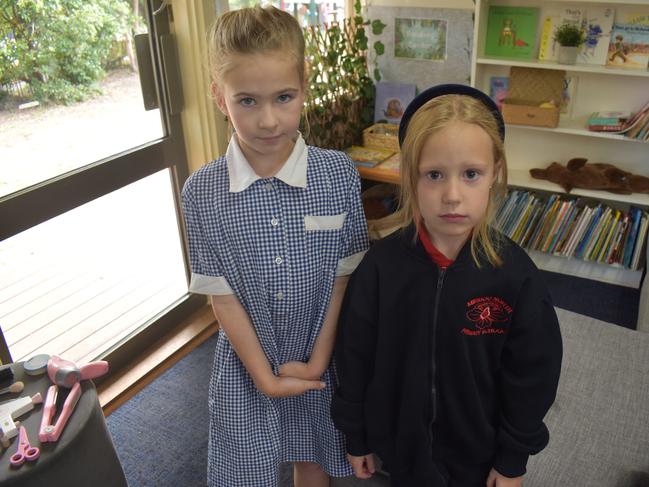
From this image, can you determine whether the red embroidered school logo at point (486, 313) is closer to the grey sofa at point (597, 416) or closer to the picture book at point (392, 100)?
the grey sofa at point (597, 416)

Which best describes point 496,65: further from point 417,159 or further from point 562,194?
point 417,159

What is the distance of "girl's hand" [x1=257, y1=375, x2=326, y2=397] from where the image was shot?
1.22 meters

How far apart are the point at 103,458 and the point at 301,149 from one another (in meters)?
Answer: 0.79

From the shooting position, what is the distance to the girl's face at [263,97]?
3.37 feet

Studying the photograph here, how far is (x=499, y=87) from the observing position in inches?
115

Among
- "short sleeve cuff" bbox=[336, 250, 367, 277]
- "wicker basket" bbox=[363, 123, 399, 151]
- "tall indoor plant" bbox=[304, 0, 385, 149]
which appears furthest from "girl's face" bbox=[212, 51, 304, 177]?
"wicker basket" bbox=[363, 123, 399, 151]

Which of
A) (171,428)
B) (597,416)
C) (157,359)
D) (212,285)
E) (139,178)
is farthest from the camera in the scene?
(157,359)

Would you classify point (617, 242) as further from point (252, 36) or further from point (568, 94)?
point (252, 36)

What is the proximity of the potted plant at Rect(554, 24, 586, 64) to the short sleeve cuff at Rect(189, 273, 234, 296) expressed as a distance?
2.14 m

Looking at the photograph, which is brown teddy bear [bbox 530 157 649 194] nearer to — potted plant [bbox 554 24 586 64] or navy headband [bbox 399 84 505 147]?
potted plant [bbox 554 24 586 64]

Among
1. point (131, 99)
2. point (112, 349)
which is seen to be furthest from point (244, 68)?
point (112, 349)

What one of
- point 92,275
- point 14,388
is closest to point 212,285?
point 14,388

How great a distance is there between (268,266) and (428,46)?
213cm

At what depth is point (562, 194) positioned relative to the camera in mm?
2926
